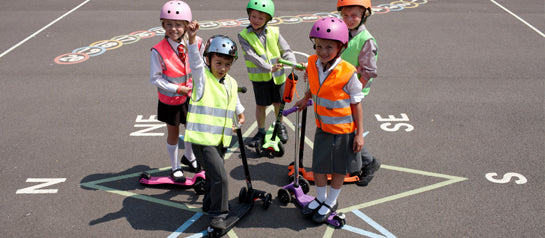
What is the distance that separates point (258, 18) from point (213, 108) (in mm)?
1974

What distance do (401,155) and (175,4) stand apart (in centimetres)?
398

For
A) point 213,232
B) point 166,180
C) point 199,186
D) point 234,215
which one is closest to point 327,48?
point 234,215

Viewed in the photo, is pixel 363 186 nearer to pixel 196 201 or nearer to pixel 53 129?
pixel 196 201

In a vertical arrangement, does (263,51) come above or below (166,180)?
above

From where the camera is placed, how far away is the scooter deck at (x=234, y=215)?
5000mm

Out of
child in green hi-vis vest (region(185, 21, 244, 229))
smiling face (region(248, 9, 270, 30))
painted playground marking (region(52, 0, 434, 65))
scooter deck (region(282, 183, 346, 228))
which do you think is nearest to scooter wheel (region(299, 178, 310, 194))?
scooter deck (region(282, 183, 346, 228))

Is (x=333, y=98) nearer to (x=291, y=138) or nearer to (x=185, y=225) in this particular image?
(x=185, y=225)

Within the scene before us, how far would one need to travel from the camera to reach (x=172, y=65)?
5.35 metres

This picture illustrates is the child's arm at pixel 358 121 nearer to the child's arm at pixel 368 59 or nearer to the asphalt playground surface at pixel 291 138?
the child's arm at pixel 368 59

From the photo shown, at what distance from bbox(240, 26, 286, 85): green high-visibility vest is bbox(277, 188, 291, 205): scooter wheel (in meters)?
1.78

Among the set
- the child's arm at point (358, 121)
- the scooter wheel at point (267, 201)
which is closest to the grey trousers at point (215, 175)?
the scooter wheel at point (267, 201)

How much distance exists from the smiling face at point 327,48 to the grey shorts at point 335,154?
0.89 m

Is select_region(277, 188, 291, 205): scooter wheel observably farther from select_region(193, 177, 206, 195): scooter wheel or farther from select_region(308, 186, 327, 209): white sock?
select_region(193, 177, 206, 195): scooter wheel

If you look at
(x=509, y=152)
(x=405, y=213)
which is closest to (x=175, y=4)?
(x=405, y=213)
